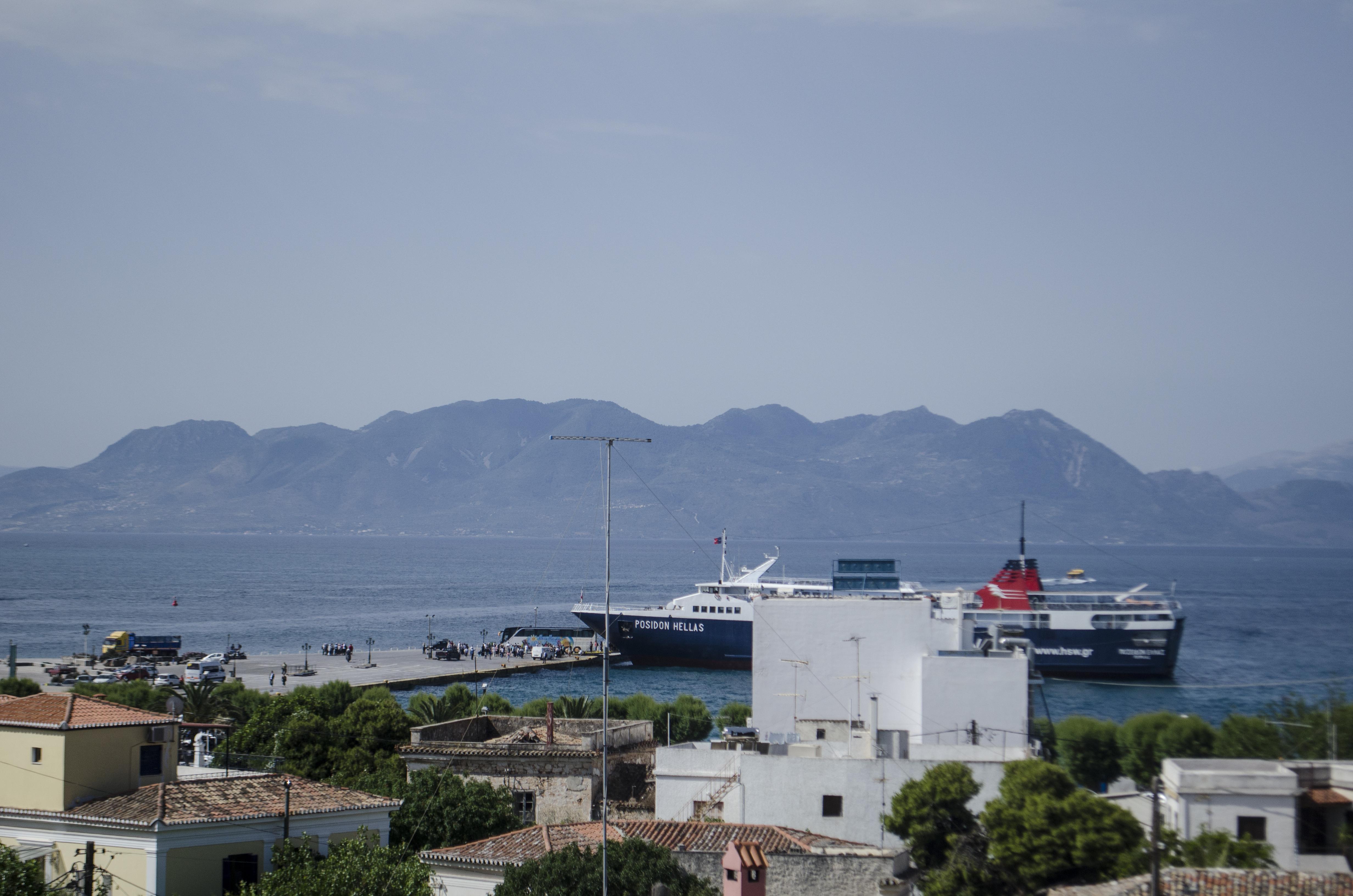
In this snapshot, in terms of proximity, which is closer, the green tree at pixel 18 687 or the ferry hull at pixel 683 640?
the green tree at pixel 18 687

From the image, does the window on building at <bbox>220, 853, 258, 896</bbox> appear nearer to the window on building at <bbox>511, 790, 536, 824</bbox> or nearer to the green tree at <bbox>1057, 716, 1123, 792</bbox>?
the window on building at <bbox>511, 790, 536, 824</bbox>

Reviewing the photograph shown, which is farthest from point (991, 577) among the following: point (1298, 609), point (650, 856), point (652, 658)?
point (650, 856)

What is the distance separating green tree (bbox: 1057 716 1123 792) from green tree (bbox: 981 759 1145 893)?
14549 mm

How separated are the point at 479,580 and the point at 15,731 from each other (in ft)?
497

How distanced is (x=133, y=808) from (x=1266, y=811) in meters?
16.2

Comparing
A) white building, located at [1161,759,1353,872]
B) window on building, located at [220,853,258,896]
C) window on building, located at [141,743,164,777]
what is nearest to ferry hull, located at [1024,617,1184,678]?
white building, located at [1161,759,1353,872]

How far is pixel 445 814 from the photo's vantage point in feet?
63.8

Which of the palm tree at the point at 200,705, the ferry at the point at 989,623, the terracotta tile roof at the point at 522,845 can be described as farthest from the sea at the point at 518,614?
the terracotta tile roof at the point at 522,845

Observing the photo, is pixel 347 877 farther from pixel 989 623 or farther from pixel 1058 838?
pixel 989 623

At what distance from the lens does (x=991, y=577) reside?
17838 centimetres

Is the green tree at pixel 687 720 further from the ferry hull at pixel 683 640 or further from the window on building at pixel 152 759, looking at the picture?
the ferry hull at pixel 683 640

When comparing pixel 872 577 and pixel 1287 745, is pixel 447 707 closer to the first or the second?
pixel 1287 745

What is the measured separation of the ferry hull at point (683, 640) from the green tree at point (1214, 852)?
2191 inches

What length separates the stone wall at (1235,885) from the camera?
14312 millimetres
